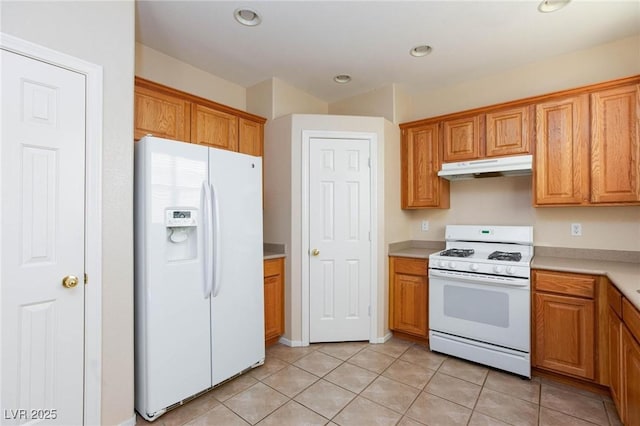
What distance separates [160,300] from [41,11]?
1.65 m

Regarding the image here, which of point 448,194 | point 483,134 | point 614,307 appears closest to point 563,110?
point 483,134

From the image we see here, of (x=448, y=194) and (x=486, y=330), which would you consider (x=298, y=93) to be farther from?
(x=486, y=330)

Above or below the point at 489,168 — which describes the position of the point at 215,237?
below

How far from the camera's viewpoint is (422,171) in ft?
10.7

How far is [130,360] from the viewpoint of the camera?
1.81 meters

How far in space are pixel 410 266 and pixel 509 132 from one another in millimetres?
1516

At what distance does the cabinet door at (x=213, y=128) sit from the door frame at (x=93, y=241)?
3.25 feet

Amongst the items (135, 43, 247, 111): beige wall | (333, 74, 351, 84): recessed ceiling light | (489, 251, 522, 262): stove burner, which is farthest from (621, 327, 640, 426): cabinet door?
(135, 43, 247, 111): beige wall

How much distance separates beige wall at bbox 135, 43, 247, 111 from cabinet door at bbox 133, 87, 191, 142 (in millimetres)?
411

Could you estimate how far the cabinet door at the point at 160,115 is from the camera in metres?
2.36

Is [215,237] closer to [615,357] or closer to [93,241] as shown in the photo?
[93,241]

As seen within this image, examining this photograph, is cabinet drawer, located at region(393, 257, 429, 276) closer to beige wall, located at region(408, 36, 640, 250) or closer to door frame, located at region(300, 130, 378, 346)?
door frame, located at region(300, 130, 378, 346)

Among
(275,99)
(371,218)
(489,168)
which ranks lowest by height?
(371,218)

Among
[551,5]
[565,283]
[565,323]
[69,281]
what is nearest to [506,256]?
[565,283]
